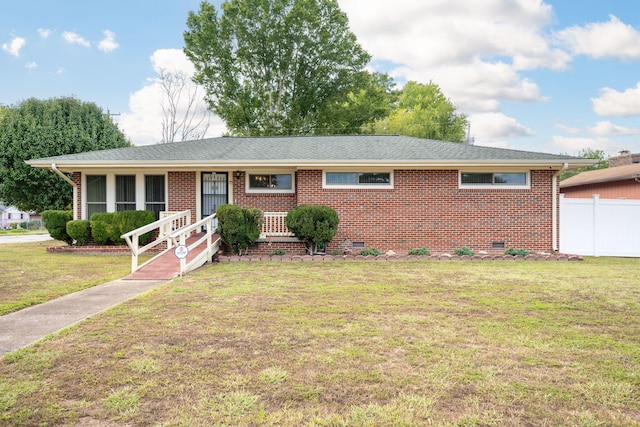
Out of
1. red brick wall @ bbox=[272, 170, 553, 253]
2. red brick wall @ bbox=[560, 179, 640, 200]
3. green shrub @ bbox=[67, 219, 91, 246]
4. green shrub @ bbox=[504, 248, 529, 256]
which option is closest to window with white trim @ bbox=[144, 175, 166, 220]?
green shrub @ bbox=[67, 219, 91, 246]

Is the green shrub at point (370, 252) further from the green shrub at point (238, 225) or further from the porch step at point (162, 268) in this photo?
the porch step at point (162, 268)

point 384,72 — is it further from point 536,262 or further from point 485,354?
point 485,354

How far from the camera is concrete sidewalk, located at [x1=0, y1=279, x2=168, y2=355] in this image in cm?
413

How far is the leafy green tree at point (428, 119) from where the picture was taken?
3744 centimetres

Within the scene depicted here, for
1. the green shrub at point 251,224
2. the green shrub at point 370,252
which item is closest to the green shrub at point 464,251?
the green shrub at point 370,252

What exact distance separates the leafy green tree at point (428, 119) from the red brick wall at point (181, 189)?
24861mm

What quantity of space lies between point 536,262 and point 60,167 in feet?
45.4

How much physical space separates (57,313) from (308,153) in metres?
8.54

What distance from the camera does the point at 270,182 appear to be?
12.7 metres

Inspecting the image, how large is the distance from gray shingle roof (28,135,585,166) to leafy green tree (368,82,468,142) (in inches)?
877

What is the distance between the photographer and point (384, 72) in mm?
38094

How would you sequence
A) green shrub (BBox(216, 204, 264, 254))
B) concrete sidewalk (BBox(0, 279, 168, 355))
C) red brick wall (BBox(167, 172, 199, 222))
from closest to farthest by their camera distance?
1. concrete sidewalk (BBox(0, 279, 168, 355))
2. green shrub (BBox(216, 204, 264, 254))
3. red brick wall (BBox(167, 172, 199, 222))

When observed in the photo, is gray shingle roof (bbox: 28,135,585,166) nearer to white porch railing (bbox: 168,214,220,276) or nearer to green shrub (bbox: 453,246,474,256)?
green shrub (bbox: 453,246,474,256)

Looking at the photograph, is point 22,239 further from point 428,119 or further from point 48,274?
point 428,119
